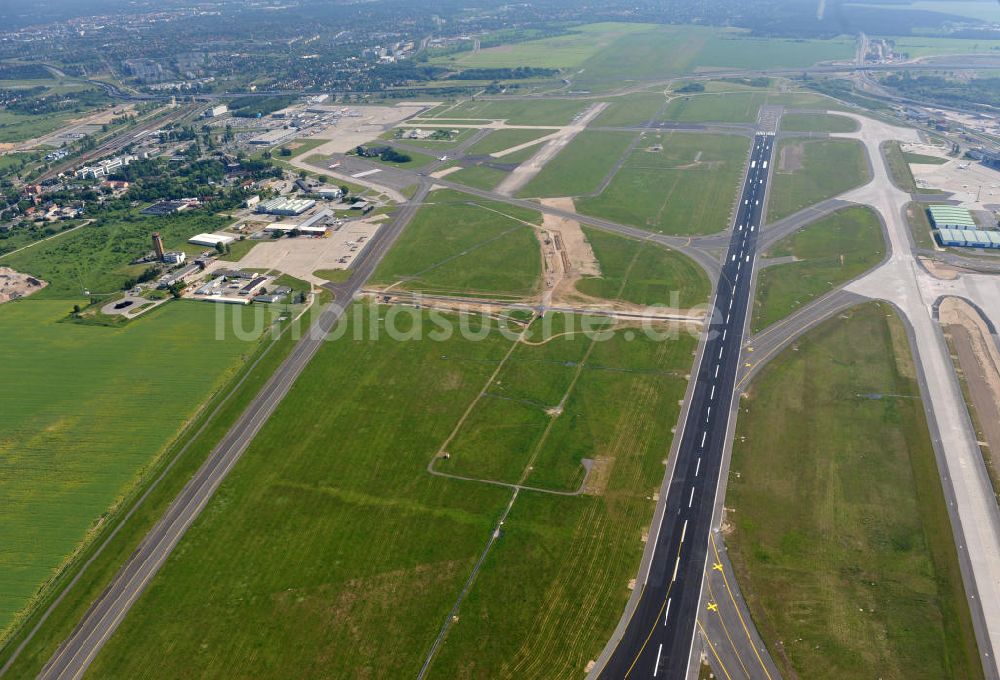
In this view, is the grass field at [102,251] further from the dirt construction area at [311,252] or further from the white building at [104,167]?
the white building at [104,167]

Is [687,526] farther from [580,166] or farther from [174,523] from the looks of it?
[580,166]

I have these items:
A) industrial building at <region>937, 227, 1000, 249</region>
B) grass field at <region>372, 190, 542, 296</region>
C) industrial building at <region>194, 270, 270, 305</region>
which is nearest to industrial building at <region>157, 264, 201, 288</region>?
industrial building at <region>194, 270, 270, 305</region>

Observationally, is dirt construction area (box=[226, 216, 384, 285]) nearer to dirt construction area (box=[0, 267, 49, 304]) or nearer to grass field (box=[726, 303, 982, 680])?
dirt construction area (box=[0, 267, 49, 304])

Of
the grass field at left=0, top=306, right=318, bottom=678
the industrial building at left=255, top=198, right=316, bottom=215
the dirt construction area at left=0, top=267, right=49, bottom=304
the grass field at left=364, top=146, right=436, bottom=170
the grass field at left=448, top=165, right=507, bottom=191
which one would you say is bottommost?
the grass field at left=0, top=306, right=318, bottom=678

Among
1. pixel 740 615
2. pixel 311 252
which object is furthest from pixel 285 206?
pixel 740 615

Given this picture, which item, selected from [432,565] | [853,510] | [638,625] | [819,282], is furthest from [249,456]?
[819,282]

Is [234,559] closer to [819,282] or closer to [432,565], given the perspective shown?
[432,565]

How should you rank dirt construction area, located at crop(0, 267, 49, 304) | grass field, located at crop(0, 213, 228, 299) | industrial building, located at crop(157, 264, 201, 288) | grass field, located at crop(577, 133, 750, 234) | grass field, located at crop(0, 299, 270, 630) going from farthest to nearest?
grass field, located at crop(577, 133, 750, 234) → grass field, located at crop(0, 213, 228, 299) → industrial building, located at crop(157, 264, 201, 288) → dirt construction area, located at crop(0, 267, 49, 304) → grass field, located at crop(0, 299, 270, 630)

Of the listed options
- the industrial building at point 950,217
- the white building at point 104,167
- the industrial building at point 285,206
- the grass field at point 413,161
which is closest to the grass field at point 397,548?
the industrial building at point 285,206
